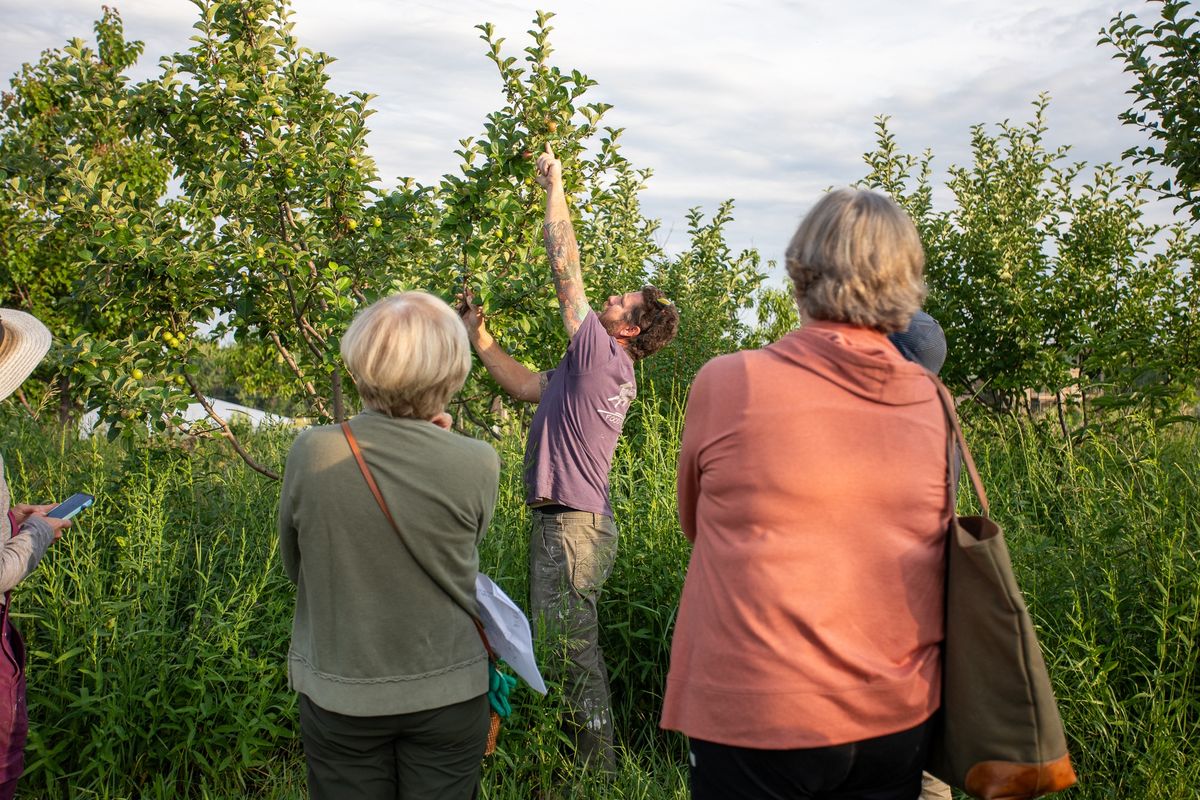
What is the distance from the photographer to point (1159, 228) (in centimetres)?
777

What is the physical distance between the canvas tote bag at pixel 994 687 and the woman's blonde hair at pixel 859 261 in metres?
0.31

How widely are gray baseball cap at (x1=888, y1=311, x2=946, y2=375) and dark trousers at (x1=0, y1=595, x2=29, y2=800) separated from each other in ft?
8.53

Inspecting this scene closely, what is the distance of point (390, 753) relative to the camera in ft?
7.82

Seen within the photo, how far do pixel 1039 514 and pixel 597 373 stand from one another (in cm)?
304

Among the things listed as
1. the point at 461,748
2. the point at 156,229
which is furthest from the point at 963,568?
the point at 156,229

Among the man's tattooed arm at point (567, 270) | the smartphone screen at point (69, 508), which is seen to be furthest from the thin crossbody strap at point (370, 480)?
the man's tattooed arm at point (567, 270)

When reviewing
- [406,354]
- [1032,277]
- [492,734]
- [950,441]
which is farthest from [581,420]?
[1032,277]

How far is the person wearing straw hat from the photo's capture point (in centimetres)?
265

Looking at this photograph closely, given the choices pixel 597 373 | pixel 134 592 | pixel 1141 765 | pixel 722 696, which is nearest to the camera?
pixel 722 696

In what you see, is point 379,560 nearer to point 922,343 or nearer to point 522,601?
point 922,343

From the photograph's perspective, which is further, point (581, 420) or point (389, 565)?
point (581, 420)

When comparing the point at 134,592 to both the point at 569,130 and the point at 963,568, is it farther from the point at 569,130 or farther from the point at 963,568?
the point at 963,568

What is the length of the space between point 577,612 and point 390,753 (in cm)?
161

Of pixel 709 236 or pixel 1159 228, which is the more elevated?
pixel 1159 228
